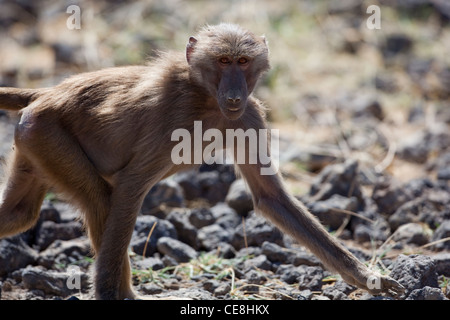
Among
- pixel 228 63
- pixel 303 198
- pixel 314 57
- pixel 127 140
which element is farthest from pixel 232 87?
pixel 314 57

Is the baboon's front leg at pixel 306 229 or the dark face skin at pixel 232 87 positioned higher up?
the dark face skin at pixel 232 87

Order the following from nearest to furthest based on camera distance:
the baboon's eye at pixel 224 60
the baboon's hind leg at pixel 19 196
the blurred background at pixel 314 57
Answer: the baboon's eye at pixel 224 60 < the baboon's hind leg at pixel 19 196 < the blurred background at pixel 314 57

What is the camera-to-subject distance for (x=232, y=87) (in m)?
4.05

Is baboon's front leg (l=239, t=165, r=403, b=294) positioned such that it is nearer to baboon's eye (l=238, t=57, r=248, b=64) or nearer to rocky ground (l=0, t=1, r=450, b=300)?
rocky ground (l=0, t=1, r=450, b=300)

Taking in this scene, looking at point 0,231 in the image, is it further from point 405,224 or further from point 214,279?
point 405,224

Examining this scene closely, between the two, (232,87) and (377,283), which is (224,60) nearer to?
(232,87)

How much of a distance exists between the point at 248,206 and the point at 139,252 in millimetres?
1122

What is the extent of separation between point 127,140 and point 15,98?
0.85m

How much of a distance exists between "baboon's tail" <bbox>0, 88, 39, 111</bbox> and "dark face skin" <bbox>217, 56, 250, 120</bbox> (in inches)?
52.6

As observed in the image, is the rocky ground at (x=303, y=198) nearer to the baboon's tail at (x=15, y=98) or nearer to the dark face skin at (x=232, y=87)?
the baboon's tail at (x=15, y=98)

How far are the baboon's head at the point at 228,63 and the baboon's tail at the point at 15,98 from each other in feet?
3.73

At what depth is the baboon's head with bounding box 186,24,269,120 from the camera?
4039mm

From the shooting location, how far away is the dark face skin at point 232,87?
4.00 m

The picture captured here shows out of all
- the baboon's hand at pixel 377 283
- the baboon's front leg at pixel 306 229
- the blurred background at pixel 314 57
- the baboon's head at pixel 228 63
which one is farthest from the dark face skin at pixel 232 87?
the blurred background at pixel 314 57
